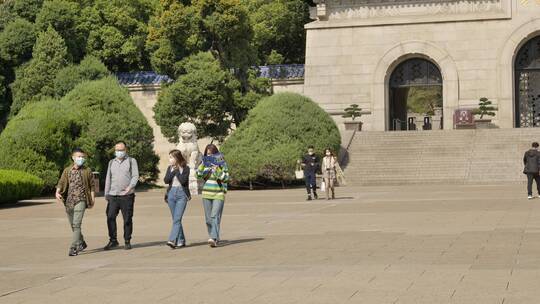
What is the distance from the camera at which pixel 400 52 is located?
4841 cm

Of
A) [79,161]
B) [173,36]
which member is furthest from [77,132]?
[79,161]

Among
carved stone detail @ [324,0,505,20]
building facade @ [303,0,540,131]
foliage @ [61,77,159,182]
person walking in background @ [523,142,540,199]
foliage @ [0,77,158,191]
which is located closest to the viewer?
person walking in background @ [523,142,540,199]

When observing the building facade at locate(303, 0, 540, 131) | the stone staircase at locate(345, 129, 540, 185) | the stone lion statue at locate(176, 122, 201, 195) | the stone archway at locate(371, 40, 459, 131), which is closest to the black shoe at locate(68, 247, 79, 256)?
the stone lion statue at locate(176, 122, 201, 195)

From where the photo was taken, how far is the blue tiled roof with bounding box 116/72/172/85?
172ft

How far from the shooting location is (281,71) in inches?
2029

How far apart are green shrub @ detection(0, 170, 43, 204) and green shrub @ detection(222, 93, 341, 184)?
8.60 meters

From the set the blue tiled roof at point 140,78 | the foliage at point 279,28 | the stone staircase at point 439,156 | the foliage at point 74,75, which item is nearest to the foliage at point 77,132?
the foliage at point 74,75

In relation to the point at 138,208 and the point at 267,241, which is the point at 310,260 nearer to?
the point at 267,241

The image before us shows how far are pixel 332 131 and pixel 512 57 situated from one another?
1140 cm

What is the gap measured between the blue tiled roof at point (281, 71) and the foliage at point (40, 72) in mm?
10124

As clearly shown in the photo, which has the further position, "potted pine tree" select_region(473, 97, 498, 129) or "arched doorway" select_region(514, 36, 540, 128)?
"arched doorway" select_region(514, 36, 540, 128)

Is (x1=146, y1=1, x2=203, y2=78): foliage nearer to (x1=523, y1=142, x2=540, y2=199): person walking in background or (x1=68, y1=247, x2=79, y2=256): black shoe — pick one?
(x1=523, y1=142, x2=540, y2=199): person walking in background

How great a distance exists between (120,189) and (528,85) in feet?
116

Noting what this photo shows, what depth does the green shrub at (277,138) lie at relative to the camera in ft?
124
